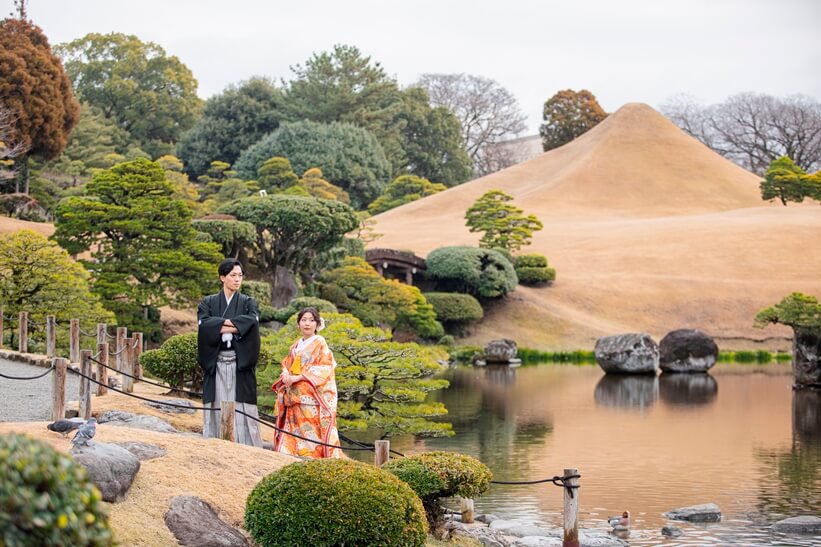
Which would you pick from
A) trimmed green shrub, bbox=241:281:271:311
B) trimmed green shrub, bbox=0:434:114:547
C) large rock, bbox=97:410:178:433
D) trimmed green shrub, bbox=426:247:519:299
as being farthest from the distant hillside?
trimmed green shrub, bbox=0:434:114:547

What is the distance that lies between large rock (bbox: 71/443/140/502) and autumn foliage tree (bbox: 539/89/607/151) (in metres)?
82.3

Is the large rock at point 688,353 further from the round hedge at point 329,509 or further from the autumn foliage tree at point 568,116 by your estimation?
the autumn foliage tree at point 568,116

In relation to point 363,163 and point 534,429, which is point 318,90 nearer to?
point 363,163

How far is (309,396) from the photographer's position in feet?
33.4

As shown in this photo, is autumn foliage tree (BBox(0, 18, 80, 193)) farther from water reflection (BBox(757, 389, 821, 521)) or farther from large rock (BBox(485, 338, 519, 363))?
water reflection (BBox(757, 389, 821, 521))

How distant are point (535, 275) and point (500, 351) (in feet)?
33.0

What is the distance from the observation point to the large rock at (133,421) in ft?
34.5

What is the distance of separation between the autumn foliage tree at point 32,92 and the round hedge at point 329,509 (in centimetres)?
3335

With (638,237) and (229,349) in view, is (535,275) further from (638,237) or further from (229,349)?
(229,349)

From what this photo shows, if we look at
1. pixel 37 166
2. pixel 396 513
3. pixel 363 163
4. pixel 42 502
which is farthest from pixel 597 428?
pixel 363 163

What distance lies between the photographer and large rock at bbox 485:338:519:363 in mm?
38094

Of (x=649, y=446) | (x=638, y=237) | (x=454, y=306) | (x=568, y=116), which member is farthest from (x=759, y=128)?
(x=649, y=446)

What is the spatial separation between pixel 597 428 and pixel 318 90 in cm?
4566

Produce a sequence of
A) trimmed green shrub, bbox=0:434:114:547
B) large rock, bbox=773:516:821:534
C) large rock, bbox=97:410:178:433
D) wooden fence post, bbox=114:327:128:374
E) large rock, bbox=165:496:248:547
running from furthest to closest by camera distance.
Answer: wooden fence post, bbox=114:327:128:374 < large rock, bbox=773:516:821:534 < large rock, bbox=97:410:178:433 < large rock, bbox=165:496:248:547 < trimmed green shrub, bbox=0:434:114:547
